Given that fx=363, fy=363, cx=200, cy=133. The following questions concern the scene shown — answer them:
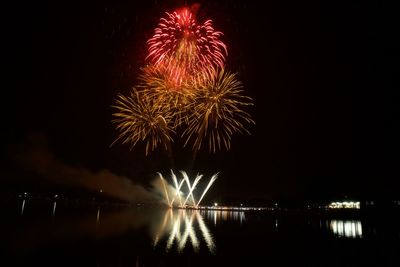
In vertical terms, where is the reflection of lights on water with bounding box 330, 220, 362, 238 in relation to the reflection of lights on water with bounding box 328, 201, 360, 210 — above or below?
below

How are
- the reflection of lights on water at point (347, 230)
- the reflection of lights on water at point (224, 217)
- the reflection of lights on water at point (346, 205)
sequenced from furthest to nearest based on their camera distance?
A: 1. the reflection of lights on water at point (346, 205)
2. the reflection of lights on water at point (224, 217)
3. the reflection of lights on water at point (347, 230)

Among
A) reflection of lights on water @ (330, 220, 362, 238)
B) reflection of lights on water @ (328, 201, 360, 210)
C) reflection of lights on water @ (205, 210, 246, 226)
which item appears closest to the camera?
reflection of lights on water @ (330, 220, 362, 238)

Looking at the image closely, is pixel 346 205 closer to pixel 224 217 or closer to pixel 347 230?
→ pixel 224 217

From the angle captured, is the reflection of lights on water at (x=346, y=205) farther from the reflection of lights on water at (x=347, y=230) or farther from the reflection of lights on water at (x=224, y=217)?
the reflection of lights on water at (x=347, y=230)

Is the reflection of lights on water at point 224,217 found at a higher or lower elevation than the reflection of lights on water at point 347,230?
higher

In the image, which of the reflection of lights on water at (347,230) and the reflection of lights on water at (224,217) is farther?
the reflection of lights on water at (224,217)

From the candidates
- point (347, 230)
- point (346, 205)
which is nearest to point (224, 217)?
point (347, 230)

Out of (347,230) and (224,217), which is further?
(224,217)

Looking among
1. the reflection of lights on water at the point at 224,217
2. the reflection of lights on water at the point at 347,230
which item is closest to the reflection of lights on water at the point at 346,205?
the reflection of lights on water at the point at 224,217

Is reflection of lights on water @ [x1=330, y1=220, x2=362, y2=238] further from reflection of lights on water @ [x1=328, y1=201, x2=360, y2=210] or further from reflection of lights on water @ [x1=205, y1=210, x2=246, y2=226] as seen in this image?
reflection of lights on water @ [x1=328, y1=201, x2=360, y2=210]

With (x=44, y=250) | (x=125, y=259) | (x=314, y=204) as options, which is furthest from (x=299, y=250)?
(x=314, y=204)

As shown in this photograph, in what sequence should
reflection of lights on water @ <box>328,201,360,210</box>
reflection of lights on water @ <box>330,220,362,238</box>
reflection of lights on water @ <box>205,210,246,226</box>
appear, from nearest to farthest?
reflection of lights on water @ <box>330,220,362,238</box> < reflection of lights on water @ <box>205,210,246,226</box> < reflection of lights on water @ <box>328,201,360,210</box>

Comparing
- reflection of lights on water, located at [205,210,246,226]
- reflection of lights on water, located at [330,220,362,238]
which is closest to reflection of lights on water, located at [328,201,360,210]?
reflection of lights on water, located at [205,210,246,226]

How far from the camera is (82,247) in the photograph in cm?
2012
